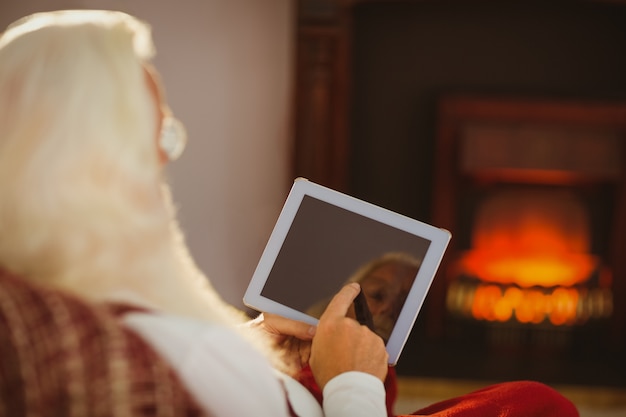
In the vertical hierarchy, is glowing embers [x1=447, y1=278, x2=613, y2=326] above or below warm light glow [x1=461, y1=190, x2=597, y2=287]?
below

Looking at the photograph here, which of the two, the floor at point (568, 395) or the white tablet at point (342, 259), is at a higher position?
the white tablet at point (342, 259)

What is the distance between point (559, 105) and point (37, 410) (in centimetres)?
219

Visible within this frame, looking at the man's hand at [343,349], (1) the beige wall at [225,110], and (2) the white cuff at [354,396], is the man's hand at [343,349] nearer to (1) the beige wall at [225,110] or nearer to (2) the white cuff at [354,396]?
(2) the white cuff at [354,396]

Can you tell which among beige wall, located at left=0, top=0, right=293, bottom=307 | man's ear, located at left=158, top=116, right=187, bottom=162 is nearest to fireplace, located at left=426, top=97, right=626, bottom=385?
beige wall, located at left=0, top=0, right=293, bottom=307

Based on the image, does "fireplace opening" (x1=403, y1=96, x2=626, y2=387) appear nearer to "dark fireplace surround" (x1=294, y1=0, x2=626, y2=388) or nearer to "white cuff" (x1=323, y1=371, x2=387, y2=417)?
"dark fireplace surround" (x1=294, y1=0, x2=626, y2=388)

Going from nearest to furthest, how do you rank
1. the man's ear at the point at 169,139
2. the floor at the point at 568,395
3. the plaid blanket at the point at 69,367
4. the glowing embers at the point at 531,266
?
1. the plaid blanket at the point at 69,367
2. the man's ear at the point at 169,139
3. the floor at the point at 568,395
4. the glowing embers at the point at 531,266

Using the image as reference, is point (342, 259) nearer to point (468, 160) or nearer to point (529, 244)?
point (468, 160)

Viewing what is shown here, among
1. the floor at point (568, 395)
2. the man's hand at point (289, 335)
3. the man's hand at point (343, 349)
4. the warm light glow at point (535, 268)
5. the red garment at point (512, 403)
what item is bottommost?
the floor at point (568, 395)

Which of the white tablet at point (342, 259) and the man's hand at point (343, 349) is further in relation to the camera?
the white tablet at point (342, 259)

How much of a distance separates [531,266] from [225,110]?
1.14 meters

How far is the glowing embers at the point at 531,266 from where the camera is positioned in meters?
2.55

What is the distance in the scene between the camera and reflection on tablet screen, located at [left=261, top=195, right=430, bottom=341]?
95cm

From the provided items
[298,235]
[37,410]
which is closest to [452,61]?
[298,235]

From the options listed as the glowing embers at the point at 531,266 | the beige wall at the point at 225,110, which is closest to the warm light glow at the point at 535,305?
the glowing embers at the point at 531,266
